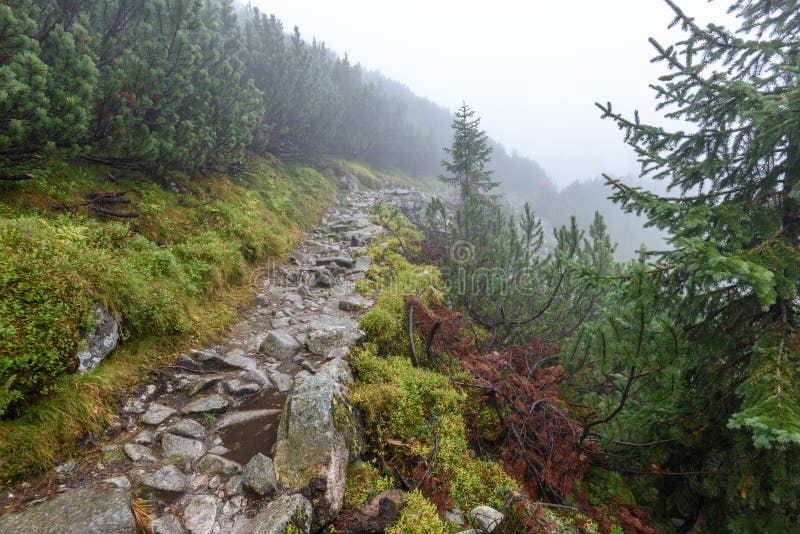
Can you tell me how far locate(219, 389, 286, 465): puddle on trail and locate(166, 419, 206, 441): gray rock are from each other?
22 cm

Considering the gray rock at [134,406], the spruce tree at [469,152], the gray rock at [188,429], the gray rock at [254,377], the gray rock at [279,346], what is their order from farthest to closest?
the spruce tree at [469,152] → the gray rock at [279,346] → the gray rock at [254,377] → the gray rock at [134,406] → the gray rock at [188,429]

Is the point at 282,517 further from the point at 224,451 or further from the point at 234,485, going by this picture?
the point at 224,451

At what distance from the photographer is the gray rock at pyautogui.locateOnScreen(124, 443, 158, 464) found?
11.2 feet

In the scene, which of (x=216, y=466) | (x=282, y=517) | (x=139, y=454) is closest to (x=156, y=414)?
(x=139, y=454)

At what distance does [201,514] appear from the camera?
303 cm

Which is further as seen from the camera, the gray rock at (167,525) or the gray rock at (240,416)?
the gray rock at (240,416)

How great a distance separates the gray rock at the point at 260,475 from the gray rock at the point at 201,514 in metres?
0.31

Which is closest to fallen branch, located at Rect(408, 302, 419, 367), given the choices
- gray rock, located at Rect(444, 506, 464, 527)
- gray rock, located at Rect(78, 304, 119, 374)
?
gray rock, located at Rect(444, 506, 464, 527)

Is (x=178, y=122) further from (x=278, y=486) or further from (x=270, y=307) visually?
(x=278, y=486)

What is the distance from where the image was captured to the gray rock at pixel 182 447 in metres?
3.62

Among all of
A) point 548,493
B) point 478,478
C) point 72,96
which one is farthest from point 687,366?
point 72,96

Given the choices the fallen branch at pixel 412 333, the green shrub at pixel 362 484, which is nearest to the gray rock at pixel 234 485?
the green shrub at pixel 362 484

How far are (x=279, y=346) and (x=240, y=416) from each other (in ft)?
5.83

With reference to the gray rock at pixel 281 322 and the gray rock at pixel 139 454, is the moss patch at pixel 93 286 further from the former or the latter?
the gray rock at pixel 281 322
